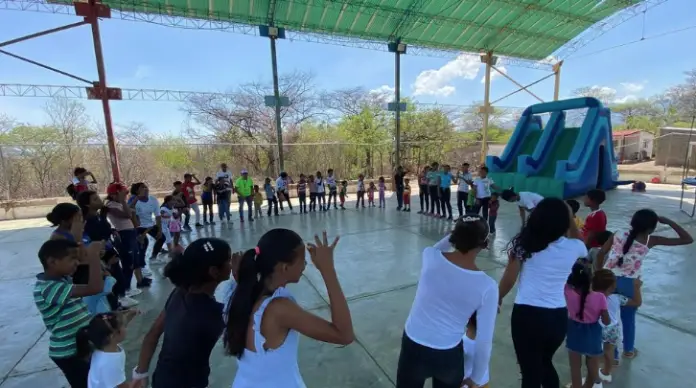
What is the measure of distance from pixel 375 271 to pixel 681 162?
2362cm

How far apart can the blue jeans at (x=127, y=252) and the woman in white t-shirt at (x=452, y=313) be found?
3842 mm

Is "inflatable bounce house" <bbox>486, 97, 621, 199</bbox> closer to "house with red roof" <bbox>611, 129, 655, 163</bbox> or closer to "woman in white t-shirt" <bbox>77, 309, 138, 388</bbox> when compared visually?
"woman in white t-shirt" <bbox>77, 309, 138, 388</bbox>

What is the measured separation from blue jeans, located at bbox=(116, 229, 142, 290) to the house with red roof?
29.7 metres

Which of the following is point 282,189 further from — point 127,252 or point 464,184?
point 127,252

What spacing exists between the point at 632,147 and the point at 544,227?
3192 cm

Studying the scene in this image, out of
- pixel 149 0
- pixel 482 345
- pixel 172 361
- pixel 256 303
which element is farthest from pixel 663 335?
pixel 149 0

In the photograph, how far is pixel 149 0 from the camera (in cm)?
1009

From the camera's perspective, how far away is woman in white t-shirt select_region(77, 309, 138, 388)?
67.1 inches

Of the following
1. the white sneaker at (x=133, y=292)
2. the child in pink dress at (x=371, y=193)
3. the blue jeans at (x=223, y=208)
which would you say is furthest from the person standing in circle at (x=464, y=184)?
the white sneaker at (x=133, y=292)

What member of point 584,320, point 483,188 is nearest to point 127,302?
point 584,320

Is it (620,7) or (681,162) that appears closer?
(620,7)

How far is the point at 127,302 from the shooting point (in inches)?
154

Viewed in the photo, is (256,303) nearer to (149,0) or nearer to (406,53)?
(149,0)

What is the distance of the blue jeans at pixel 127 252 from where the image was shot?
4.12 metres
